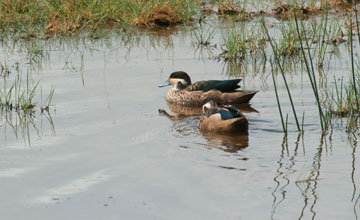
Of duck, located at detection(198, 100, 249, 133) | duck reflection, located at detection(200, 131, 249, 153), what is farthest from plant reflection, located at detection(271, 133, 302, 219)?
duck, located at detection(198, 100, 249, 133)

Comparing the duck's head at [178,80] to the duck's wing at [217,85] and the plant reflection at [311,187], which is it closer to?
the duck's wing at [217,85]

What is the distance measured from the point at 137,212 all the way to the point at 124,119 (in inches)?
127

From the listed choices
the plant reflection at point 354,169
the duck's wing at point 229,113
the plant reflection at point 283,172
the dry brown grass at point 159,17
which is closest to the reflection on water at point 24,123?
the duck's wing at point 229,113

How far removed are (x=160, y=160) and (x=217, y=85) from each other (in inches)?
136

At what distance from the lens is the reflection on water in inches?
304

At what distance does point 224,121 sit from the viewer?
7.93 metres

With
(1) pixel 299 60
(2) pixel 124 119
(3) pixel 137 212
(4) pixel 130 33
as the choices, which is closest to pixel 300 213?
(3) pixel 137 212

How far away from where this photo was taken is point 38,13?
1455 centimetres

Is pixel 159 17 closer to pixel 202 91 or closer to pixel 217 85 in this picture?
pixel 202 91

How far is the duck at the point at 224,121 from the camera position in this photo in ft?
25.6

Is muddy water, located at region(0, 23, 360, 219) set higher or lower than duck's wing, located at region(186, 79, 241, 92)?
lower

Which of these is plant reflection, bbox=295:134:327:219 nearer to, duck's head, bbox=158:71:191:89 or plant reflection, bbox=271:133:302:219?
plant reflection, bbox=271:133:302:219

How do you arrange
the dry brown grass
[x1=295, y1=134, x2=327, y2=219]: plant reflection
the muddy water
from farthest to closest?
the dry brown grass → the muddy water → [x1=295, y1=134, x2=327, y2=219]: plant reflection

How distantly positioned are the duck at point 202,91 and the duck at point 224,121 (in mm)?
1267
